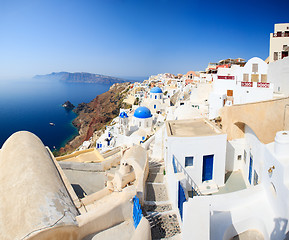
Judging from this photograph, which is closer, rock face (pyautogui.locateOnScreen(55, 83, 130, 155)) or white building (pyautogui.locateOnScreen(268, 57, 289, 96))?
white building (pyautogui.locateOnScreen(268, 57, 289, 96))

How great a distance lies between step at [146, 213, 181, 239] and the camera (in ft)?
19.7

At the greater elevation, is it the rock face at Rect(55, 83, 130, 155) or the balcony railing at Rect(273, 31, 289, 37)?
the balcony railing at Rect(273, 31, 289, 37)

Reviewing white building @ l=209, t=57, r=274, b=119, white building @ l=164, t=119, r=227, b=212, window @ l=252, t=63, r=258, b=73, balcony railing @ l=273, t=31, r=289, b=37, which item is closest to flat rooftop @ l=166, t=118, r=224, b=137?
white building @ l=164, t=119, r=227, b=212

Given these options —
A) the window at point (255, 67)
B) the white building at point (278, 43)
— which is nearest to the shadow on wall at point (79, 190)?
the window at point (255, 67)

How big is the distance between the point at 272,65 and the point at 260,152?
27.6ft

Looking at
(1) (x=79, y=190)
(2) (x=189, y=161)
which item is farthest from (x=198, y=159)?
(1) (x=79, y=190)

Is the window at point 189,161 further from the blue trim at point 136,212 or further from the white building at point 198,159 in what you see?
the blue trim at point 136,212

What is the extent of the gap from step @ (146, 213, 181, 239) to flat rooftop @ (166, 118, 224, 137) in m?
3.18

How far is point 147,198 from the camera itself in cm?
776

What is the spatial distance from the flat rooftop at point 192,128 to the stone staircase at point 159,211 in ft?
6.57

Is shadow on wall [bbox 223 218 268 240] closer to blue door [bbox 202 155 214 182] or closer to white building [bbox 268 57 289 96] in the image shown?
blue door [bbox 202 155 214 182]

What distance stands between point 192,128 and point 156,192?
3.48 meters

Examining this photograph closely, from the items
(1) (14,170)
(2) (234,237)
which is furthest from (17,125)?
(2) (234,237)

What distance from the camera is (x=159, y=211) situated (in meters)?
6.99
